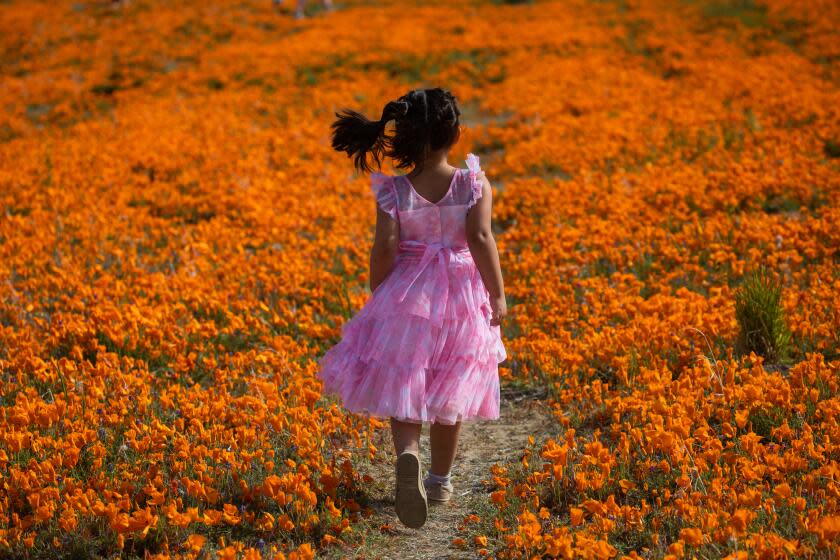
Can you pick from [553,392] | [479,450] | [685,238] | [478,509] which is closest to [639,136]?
[685,238]

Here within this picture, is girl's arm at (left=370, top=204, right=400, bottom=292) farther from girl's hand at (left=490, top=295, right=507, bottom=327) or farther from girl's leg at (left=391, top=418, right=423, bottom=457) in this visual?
girl's leg at (left=391, top=418, right=423, bottom=457)

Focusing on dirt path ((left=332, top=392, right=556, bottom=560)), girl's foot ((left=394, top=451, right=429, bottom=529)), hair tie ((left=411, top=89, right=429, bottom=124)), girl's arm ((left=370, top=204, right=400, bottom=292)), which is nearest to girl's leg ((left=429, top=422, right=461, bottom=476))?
dirt path ((left=332, top=392, right=556, bottom=560))

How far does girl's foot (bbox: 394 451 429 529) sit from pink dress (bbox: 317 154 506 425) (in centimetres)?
30

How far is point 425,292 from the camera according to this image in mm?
4285

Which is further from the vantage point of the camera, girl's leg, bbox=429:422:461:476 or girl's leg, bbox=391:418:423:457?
girl's leg, bbox=429:422:461:476

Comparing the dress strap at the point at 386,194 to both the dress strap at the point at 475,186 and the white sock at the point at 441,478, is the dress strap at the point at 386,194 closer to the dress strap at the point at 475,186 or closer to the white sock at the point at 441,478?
the dress strap at the point at 475,186

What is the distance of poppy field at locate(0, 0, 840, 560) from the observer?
13.3 ft

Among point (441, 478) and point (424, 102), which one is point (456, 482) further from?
point (424, 102)

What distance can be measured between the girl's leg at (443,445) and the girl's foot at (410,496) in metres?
0.52

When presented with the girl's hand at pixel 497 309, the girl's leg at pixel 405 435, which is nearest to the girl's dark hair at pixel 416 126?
the girl's hand at pixel 497 309

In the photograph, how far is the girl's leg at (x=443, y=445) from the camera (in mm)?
4426

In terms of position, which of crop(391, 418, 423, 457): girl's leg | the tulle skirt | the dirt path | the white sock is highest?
the tulle skirt

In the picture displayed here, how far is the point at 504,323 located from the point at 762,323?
215 centimetres

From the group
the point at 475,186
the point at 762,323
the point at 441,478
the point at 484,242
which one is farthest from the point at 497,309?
the point at 762,323
